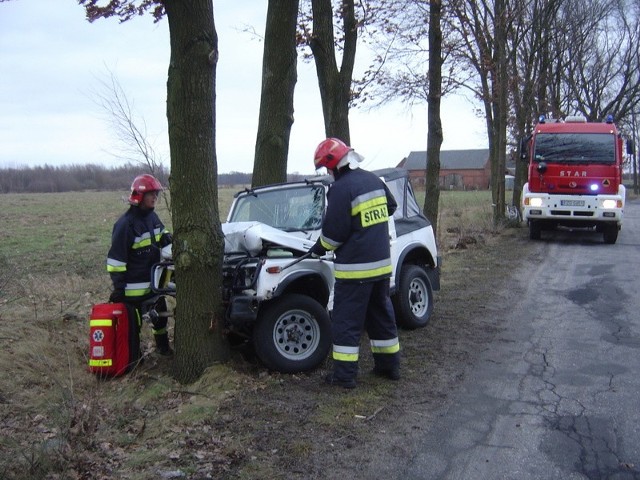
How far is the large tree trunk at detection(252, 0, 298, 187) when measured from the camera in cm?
905

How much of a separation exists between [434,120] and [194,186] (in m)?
10.2

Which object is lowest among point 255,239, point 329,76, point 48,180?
point 255,239

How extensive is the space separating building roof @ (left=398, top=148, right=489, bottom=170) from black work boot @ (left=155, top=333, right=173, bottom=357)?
81744 mm

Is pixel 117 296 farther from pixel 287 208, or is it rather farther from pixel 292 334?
pixel 287 208

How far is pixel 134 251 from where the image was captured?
256 inches

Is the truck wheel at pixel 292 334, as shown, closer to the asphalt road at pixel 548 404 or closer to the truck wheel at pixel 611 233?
the asphalt road at pixel 548 404

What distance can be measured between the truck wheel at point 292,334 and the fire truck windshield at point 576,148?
12.4 meters

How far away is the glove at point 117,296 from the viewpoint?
644 cm

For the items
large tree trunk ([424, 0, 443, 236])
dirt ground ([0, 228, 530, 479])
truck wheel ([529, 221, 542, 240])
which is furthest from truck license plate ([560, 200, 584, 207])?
dirt ground ([0, 228, 530, 479])

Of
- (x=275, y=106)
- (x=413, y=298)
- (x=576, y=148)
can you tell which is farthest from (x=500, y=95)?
(x=413, y=298)

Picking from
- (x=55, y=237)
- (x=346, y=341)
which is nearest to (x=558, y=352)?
(x=346, y=341)

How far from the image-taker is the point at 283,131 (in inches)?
366

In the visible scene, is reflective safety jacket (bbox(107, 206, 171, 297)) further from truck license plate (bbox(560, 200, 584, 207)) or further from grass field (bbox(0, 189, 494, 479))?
truck license plate (bbox(560, 200, 584, 207))

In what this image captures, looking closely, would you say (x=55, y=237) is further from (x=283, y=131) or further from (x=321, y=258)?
(x=321, y=258)
